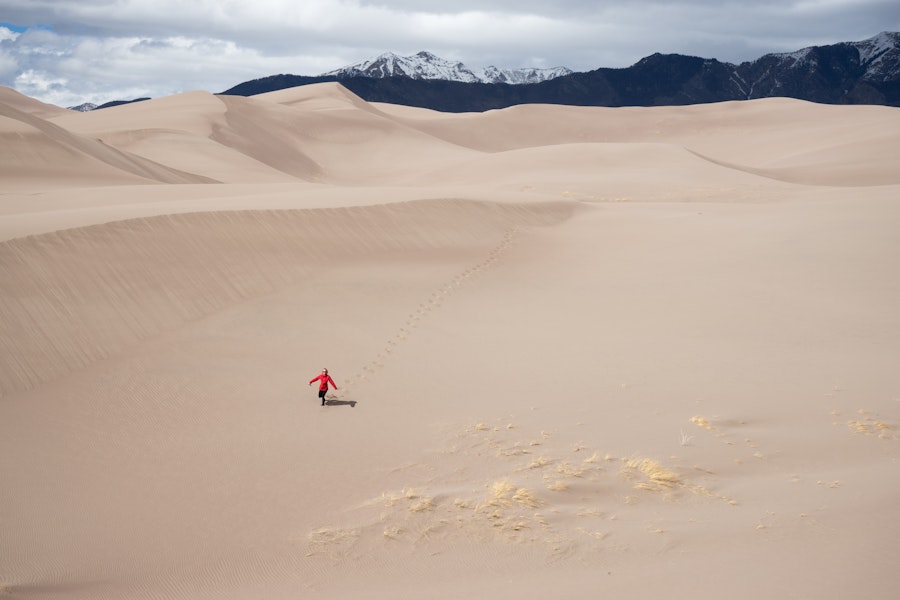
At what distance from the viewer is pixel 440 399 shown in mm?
8758

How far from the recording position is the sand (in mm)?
5551

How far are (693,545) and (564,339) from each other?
18.2 ft

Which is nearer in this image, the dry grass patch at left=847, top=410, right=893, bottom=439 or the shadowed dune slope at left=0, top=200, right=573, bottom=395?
the dry grass patch at left=847, top=410, right=893, bottom=439

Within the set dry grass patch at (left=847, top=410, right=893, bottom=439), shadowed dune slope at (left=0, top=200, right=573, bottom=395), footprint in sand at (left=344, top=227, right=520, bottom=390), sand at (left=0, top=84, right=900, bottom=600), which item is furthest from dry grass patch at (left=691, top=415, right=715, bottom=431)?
shadowed dune slope at (left=0, top=200, right=573, bottom=395)

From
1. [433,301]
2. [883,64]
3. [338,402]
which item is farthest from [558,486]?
[883,64]

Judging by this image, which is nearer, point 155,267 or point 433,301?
point 155,267

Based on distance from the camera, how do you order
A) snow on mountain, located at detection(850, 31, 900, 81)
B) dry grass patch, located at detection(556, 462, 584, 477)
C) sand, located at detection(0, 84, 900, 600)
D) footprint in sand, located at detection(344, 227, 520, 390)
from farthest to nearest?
snow on mountain, located at detection(850, 31, 900, 81), footprint in sand, located at detection(344, 227, 520, 390), dry grass patch, located at detection(556, 462, 584, 477), sand, located at detection(0, 84, 900, 600)

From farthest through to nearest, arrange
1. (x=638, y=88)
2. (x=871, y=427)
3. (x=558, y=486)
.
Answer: (x=638, y=88)
(x=871, y=427)
(x=558, y=486)

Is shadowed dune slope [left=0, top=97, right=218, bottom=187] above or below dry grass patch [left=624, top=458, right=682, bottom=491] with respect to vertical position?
above

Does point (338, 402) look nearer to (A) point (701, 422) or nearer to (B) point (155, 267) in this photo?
(A) point (701, 422)

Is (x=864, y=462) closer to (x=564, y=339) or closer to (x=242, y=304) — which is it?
(x=564, y=339)

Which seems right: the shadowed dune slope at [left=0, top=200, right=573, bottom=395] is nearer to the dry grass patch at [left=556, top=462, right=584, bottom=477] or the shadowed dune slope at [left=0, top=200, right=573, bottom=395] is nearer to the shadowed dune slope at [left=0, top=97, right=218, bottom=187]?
the dry grass patch at [left=556, top=462, right=584, bottom=477]

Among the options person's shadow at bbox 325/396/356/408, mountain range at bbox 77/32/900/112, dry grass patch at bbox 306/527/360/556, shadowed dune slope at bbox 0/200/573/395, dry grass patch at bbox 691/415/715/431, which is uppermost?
mountain range at bbox 77/32/900/112

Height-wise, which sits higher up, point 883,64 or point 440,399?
point 883,64
